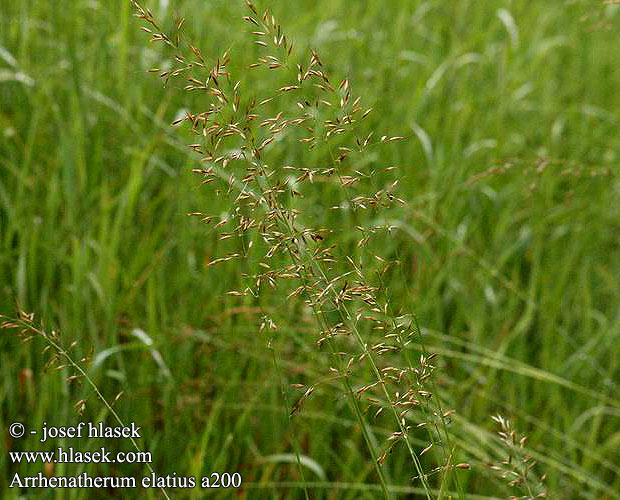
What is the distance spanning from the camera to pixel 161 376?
1876 millimetres

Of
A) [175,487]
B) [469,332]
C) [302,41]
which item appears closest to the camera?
[175,487]

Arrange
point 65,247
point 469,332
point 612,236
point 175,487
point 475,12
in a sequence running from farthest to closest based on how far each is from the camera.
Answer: point 475,12, point 612,236, point 469,332, point 65,247, point 175,487

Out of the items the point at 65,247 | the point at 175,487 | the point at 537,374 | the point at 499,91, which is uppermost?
the point at 499,91

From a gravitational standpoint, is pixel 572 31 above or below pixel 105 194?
above

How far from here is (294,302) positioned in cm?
209

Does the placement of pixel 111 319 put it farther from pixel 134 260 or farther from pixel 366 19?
pixel 366 19

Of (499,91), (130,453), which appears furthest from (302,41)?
(130,453)

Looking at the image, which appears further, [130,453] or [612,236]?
[612,236]

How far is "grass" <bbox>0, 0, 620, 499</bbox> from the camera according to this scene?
71.5 inches

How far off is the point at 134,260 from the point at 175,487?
618mm

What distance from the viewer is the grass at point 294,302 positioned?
1.82 metres

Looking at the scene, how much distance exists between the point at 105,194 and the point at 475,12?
6.76ft

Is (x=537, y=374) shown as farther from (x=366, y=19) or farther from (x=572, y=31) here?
(x=572, y=31)

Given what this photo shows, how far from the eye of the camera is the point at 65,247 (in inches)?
78.6
